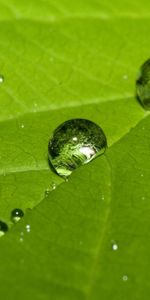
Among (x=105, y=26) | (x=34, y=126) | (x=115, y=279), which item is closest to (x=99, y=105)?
(x=34, y=126)

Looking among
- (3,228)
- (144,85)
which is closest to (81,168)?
(3,228)

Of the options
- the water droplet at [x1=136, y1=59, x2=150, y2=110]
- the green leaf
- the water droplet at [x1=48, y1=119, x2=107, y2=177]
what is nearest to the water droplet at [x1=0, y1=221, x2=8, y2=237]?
the green leaf

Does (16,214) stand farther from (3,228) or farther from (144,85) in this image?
(144,85)

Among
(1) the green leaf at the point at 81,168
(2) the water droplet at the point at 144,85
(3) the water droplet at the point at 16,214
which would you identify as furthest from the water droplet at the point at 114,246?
(2) the water droplet at the point at 144,85

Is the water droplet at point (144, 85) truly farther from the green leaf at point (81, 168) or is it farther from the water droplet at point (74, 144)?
the water droplet at point (74, 144)

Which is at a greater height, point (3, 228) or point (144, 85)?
point (144, 85)

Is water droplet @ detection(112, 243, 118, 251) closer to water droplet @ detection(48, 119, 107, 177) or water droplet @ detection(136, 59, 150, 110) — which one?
water droplet @ detection(48, 119, 107, 177)

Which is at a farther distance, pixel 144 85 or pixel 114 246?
pixel 144 85
